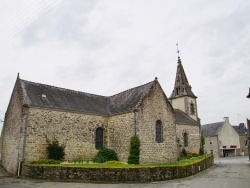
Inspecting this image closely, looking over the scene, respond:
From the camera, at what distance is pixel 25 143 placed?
18.0m

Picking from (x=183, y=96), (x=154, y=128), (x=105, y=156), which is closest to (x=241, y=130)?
(x=183, y=96)

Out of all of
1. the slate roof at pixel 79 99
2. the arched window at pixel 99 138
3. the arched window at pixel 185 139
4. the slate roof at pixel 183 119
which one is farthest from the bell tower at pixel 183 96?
the arched window at pixel 99 138

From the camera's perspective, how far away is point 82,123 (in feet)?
72.9

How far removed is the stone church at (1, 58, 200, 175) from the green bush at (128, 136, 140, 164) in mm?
703

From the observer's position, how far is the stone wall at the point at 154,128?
20.8 m

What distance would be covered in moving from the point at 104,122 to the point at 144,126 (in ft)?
16.3

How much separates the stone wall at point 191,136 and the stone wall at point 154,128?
8820 millimetres

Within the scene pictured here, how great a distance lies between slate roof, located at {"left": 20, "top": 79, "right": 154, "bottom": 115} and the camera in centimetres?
2070

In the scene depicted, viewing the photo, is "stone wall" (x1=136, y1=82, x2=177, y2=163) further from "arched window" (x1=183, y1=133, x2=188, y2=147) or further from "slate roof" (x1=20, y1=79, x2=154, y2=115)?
"arched window" (x1=183, y1=133, x2=188, y2=147)

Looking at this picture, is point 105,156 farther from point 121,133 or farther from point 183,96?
point 183,96

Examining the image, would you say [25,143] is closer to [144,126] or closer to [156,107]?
[144,126]

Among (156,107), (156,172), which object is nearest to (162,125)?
(156,107)

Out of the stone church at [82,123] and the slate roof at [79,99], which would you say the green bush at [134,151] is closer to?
the stone church at [82,123]

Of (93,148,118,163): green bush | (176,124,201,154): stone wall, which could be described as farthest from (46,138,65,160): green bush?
(176,124,201,154): stone wall
